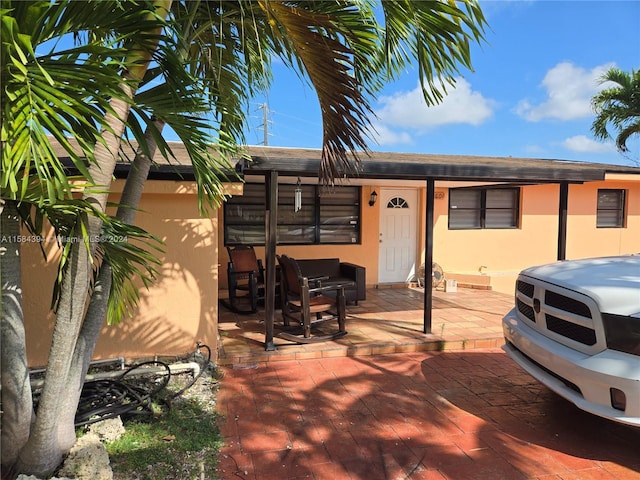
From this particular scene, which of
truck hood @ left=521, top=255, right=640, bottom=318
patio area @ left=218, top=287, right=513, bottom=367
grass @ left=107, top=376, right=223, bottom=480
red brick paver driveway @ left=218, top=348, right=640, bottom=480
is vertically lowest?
red brick paver driveway @ left=218, top=348, right=640, bottom=480

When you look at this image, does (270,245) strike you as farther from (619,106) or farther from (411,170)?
(619,106)

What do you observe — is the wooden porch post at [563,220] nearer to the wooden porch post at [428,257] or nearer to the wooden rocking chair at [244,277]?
the wooden porch post at [428,257]

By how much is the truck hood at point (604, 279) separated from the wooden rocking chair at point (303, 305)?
8.74 ft

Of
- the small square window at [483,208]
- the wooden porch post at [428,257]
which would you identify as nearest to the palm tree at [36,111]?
the wooden porch post at [428,257]

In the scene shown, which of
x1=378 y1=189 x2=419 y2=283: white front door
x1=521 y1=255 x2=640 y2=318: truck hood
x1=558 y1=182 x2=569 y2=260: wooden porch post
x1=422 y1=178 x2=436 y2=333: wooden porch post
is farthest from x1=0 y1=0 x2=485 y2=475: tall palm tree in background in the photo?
x1=378 y1=189 x2=419 y2=283: white front door

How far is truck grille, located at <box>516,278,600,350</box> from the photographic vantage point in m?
2.85

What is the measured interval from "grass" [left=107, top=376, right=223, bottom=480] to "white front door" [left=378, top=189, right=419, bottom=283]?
279 inches

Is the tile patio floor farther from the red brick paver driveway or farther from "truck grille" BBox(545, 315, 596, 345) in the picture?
"truck grille" BBox(545, 315, 596, 345)

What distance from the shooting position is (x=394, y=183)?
9.42m

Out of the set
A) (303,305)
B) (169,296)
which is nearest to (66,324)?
(169,296)

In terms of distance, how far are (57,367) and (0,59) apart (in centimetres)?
178

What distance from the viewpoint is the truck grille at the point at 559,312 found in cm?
285

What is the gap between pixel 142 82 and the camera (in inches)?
98.4

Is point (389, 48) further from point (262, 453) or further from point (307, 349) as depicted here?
point (307, 349)
